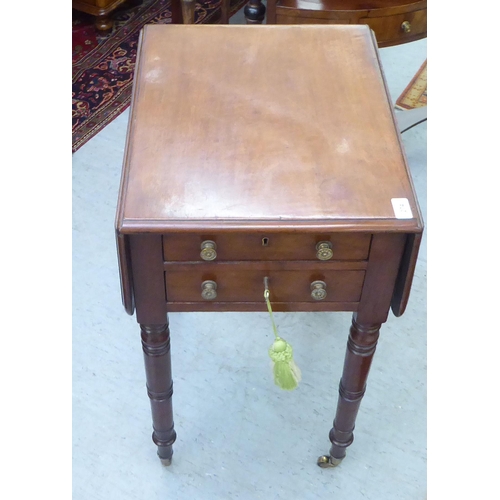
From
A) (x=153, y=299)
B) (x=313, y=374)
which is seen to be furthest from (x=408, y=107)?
(x=153, y=299)

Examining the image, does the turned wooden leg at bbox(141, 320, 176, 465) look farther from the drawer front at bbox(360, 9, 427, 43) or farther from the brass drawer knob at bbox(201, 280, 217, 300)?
the drawer front at bbox(360, 9, 427, 43)

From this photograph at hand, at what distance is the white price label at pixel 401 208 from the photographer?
0.86 metres

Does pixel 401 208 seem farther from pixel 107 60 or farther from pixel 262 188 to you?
pixel 107 60

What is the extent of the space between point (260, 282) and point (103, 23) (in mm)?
1814

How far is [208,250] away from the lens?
0.88 meters

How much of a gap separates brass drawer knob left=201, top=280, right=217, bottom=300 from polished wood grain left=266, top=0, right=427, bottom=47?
882mm

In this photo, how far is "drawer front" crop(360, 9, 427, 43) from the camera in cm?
156

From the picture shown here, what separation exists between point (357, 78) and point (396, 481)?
82cm

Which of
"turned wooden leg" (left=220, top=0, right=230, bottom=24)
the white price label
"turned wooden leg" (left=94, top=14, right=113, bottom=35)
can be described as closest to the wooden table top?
the white price label

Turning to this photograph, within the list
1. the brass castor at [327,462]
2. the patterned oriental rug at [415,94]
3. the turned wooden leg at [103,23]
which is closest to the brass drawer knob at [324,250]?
the brass castor at [327,462]

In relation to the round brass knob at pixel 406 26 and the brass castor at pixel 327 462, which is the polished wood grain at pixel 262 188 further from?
the round brass knob at pixel 406 26

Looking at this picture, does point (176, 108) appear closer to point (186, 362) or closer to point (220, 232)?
point (220, 232)

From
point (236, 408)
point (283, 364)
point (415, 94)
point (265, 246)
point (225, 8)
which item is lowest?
point (236, 408)

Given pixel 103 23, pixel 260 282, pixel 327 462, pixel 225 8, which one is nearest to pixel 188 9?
pixel 225 8
